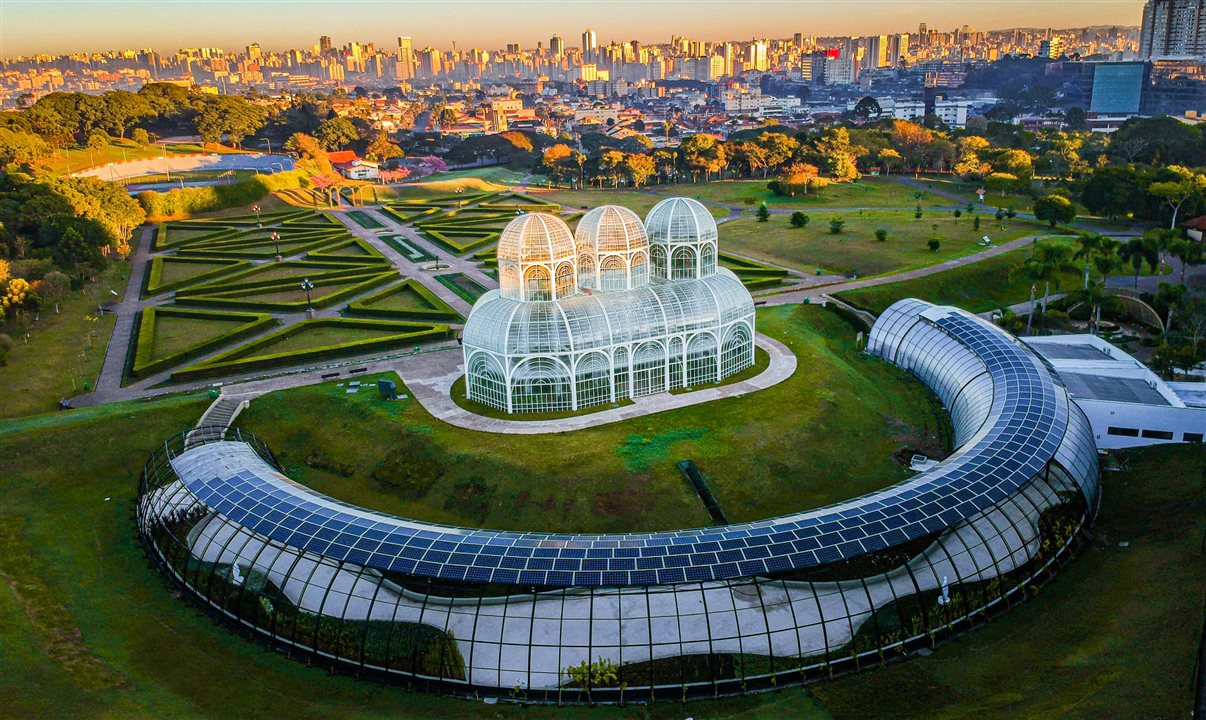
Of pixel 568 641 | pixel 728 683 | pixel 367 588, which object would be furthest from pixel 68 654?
pixel 728 683

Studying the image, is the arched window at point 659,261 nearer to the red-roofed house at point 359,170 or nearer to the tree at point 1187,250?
the tree at point 1187,250

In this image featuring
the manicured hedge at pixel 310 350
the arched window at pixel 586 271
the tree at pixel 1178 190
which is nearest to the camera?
the arched window at pixel 586 271

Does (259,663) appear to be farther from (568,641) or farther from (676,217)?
(676,217)

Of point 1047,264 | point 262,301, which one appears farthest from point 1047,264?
point 262,301

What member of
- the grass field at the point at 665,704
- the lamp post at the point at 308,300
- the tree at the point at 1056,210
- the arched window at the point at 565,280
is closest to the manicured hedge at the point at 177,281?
the lamp post at the point at 308,300

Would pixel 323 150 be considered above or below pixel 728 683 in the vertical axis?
above

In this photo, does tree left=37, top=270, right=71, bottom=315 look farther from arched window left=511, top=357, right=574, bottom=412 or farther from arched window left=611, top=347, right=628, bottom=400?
arched window left=611, top=347, right=628, bottom=400

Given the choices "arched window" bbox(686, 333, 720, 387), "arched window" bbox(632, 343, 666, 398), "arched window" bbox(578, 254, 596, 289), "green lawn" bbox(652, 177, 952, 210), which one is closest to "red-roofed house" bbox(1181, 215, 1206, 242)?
"green lawn" bbox(652, 177, 952, 210)
